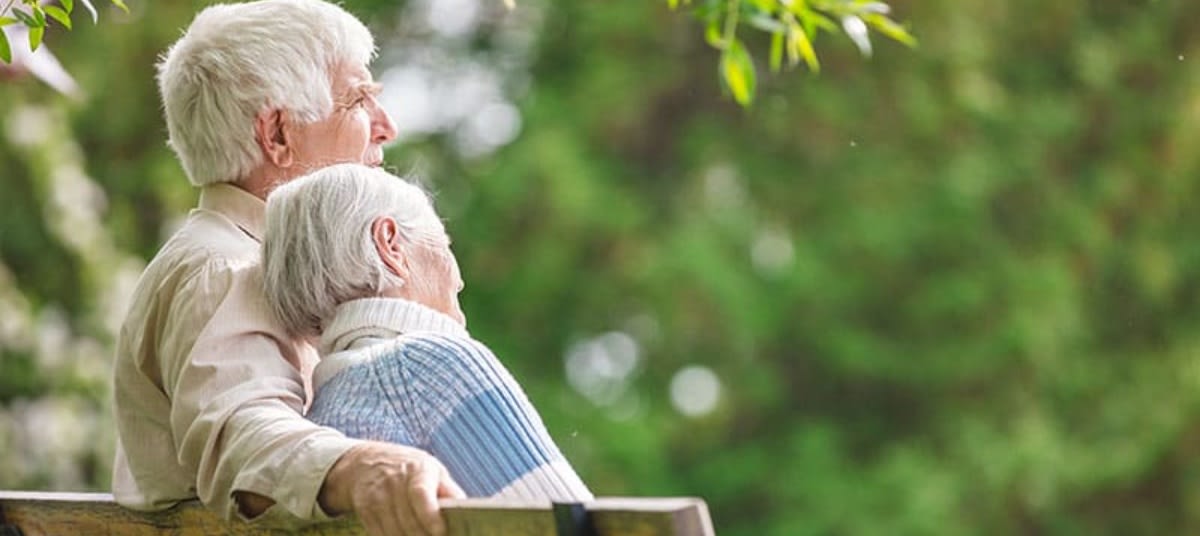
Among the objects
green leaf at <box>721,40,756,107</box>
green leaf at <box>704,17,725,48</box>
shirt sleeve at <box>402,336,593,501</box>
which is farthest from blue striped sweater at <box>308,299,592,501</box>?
green leaf at <box>704,17,725,48</box>

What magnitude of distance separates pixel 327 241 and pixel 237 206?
297mm

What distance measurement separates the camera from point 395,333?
209 cm

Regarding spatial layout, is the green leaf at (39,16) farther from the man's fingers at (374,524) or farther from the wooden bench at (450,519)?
the man's fingers at (374,524)

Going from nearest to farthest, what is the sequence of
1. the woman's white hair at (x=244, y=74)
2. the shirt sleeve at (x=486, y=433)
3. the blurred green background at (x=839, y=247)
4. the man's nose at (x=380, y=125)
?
the shirt sleeve at (x=486, y=433), the woman's white hair at (x=244, y=74), the man's nose at (x=380, y=125), the blurred green background at (x=839, y=247)

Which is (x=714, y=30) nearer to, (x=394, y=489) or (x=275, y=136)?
(x=275, y=136)

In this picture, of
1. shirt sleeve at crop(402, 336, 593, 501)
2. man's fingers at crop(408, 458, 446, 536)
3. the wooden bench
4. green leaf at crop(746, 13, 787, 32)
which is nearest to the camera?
the wooden bench

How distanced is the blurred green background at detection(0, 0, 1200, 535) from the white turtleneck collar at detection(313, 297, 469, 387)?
26.2ft

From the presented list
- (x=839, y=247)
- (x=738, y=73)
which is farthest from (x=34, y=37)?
(x=839, y=247)

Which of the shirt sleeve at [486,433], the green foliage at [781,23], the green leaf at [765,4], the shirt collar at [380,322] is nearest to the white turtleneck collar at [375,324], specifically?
the shirt collar at [380,322]

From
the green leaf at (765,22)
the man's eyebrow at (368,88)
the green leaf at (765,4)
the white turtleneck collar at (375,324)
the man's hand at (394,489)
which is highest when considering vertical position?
the green leaf at (765,4)

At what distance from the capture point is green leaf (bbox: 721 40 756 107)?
8.83 ft

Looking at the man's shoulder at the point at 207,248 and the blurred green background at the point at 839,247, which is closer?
the man's shoulder at the point at 207,248

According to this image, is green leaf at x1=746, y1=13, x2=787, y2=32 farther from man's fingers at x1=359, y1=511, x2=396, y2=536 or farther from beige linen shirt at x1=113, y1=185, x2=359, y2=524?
man's fingers at x1=359, y1=511, x2=396, y2=536

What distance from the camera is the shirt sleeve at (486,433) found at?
1925 mm
